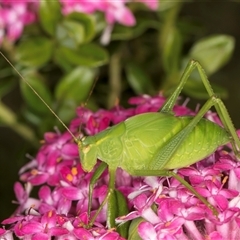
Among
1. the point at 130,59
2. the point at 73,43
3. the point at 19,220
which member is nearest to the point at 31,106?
the point at 73,43

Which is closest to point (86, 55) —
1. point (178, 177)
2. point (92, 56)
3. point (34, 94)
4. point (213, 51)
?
point (92, 56)

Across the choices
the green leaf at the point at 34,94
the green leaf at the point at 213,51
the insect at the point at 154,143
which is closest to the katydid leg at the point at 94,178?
the insect at the point at 154,143

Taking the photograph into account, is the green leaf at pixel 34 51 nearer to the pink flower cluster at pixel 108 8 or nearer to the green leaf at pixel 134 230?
the pink flower cluster at pixel 108 8

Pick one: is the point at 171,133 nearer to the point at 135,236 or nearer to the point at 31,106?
the point at 135,236

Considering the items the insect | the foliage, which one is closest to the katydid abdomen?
the insect

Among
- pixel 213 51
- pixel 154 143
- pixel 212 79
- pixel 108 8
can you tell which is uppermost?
pixel 108 8

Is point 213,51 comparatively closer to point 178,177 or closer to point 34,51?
point 34,51
